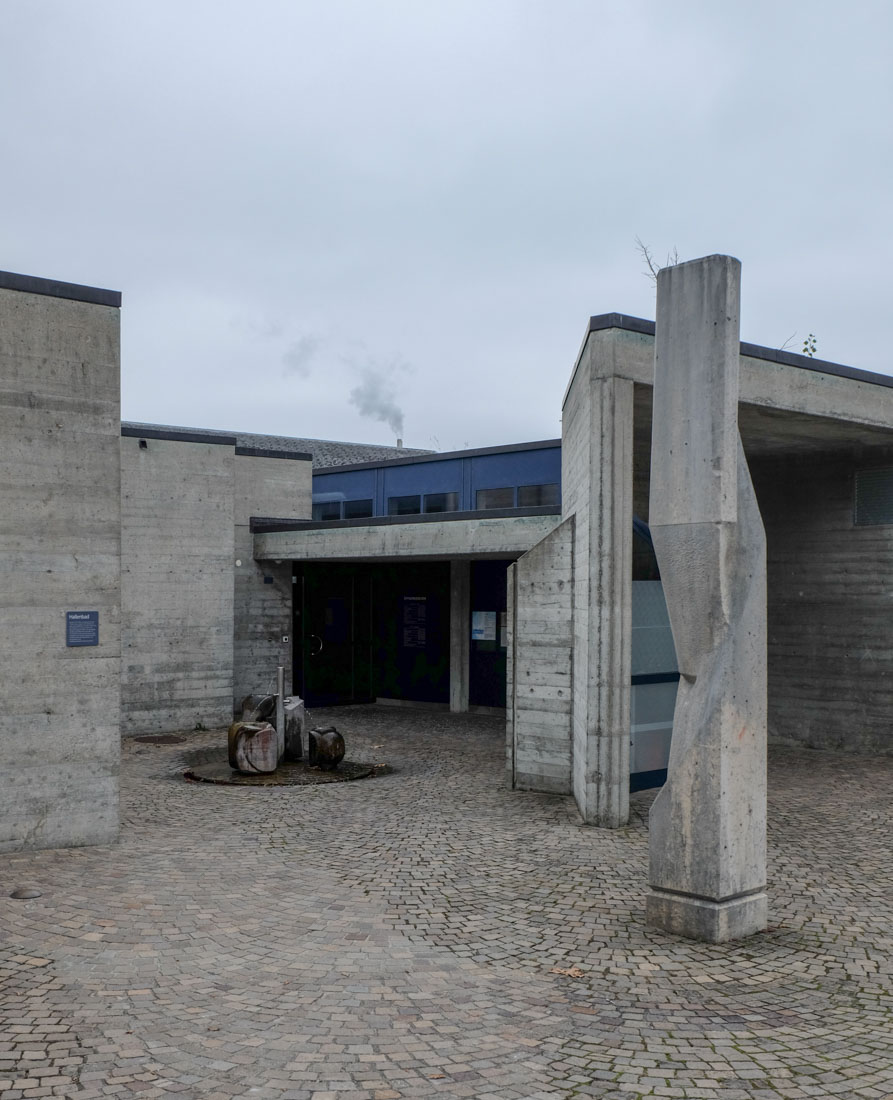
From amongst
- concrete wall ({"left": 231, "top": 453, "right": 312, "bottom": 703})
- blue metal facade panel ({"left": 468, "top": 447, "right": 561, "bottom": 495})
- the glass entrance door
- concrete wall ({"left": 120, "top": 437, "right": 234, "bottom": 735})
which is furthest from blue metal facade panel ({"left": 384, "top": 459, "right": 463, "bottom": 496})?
concrete wall ({"left": 120, "top": 437, "right": 234, "bottom": 735})

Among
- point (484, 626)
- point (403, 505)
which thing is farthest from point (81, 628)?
point (403, 505)

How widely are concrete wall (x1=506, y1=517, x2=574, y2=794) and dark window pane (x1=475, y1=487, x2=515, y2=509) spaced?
9.55m

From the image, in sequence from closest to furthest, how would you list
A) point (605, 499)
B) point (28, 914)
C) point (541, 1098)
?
point (541, 1098) → point (28, 914) → point (605, 499)

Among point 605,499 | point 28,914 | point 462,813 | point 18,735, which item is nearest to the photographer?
point 28,914

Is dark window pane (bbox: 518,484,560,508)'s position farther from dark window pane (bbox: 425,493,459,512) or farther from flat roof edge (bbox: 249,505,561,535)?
flat roof edge (bbox: 249,505,561,535)

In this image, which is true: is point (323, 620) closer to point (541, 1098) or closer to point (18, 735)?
point (18, 735)

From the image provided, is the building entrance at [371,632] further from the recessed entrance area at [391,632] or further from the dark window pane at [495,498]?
the dark window pane at [495,498]

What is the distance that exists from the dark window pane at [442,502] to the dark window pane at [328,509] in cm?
359

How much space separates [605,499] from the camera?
970cm

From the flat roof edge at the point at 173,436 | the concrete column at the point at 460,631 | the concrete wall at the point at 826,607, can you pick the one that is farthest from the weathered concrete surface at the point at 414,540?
the concrete wall at the point at 826,607

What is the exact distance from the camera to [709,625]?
666 cm

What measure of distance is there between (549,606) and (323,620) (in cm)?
911

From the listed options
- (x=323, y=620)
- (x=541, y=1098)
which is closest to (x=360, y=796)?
(x=541, y=1098)

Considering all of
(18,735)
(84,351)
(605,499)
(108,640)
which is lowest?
(18,735)
